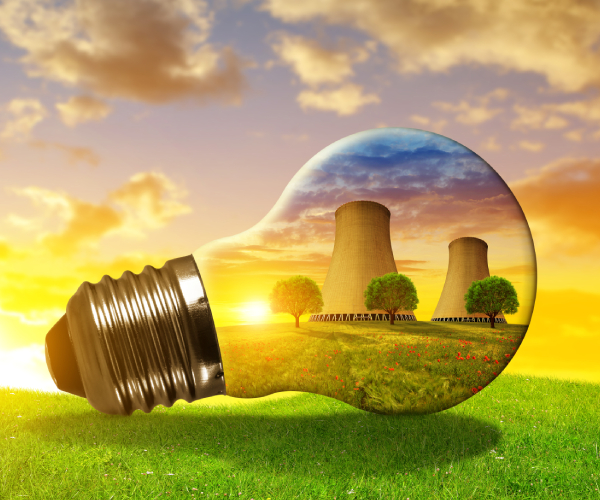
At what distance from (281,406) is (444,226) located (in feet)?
16.5

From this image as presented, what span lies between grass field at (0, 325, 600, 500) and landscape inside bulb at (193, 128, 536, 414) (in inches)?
33.0

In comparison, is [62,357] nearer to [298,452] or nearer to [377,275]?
[298,452]

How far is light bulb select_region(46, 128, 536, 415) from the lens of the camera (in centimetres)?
486

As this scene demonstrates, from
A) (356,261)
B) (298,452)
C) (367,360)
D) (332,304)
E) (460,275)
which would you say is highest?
(356,261)

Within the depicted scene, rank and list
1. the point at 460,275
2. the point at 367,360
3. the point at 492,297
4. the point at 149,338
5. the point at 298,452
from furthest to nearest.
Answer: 1. the point at 298,452
2. the point at 492,297
3. the point at 460,275
4. the point at 367,360
5. the point at 149,338

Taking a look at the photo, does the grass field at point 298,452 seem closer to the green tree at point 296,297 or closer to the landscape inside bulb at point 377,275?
the landscape inside bulb at point 377,275

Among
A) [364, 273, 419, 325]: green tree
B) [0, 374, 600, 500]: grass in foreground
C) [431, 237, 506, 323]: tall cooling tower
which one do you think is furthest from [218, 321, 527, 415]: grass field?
[0, 374, 600, 500]: grass in foreground

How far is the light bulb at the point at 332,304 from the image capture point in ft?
15.9

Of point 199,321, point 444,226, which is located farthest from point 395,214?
point 199,321

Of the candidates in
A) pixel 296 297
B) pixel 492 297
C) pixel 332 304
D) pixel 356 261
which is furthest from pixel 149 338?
pixel 492 297

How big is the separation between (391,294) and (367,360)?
0.76 meters

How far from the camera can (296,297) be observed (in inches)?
195

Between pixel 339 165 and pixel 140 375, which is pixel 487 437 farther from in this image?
pixel 140 375

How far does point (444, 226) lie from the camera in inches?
214
